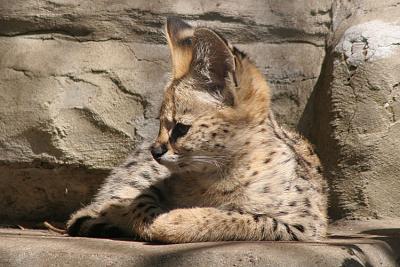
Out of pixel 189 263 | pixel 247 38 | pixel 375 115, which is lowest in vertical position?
pixel 189 263

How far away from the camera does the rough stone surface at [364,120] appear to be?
216 inches

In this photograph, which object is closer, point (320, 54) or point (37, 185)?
point (37, 185)

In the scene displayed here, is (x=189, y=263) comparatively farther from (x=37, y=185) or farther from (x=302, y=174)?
(x=37, y=185)

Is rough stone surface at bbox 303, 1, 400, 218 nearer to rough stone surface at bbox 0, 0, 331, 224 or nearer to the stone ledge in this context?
rough stone surface at bbox 0, 0, 331, 224

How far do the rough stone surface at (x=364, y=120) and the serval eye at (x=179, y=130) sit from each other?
1.55 metres

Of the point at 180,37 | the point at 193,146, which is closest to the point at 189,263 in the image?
the point at 193,146

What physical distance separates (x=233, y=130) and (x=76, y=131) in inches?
56.2

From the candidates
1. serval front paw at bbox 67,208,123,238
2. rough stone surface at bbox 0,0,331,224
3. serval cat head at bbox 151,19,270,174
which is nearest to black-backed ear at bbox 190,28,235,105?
serval cat head at bbox 151,19,270,174

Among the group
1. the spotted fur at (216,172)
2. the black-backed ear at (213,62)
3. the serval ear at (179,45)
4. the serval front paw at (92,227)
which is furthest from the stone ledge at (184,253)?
the serval ear at (179,45)

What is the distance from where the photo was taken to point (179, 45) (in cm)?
484

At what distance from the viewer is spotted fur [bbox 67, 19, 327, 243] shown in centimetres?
424

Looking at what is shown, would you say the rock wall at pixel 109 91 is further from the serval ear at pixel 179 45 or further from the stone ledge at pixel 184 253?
the stone ledge at pixel 184 253

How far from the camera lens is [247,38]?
5805 mm

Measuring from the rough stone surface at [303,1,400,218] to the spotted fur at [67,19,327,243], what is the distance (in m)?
0.79
